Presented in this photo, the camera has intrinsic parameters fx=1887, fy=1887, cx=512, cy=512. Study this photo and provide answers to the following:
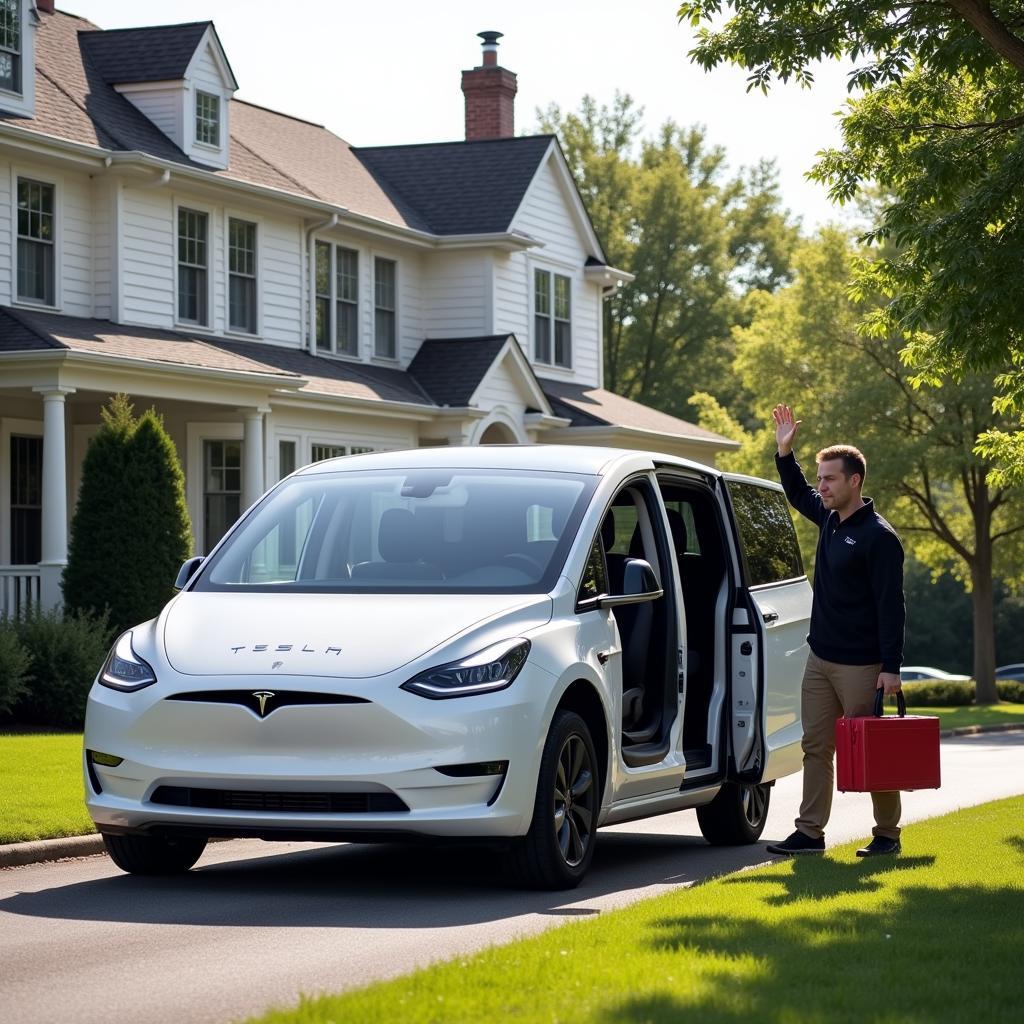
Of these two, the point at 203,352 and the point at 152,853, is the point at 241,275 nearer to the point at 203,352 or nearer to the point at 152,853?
the point at 203,352

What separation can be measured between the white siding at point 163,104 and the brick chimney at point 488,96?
38.8ft

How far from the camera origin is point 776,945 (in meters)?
6.87

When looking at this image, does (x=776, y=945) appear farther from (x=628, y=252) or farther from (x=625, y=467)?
(x=628, y=252)

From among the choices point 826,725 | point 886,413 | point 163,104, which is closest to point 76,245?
point 163,104

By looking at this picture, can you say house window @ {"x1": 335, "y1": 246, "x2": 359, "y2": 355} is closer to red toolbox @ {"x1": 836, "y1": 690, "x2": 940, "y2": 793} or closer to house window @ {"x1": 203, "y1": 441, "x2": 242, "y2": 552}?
house window @ {"x1": 203, "y1": 441, "x2": 242, "y2": 552}

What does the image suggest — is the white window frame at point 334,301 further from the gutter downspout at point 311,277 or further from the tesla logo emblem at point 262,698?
the tesla logo emblem at point 262,698

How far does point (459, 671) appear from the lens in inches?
333

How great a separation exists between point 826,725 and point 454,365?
72.7 ft

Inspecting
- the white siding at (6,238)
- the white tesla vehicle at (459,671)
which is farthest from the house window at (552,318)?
the white tesla vehicle at (459,671)

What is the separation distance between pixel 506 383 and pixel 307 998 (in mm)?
26110

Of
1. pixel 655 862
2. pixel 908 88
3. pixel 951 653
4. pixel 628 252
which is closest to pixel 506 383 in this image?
pixel 908 88

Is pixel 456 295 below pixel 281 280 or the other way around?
the other way around

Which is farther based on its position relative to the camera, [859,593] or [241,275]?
[241,275]

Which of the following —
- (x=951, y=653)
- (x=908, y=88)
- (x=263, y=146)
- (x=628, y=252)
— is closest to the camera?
(x=908, y=88)
